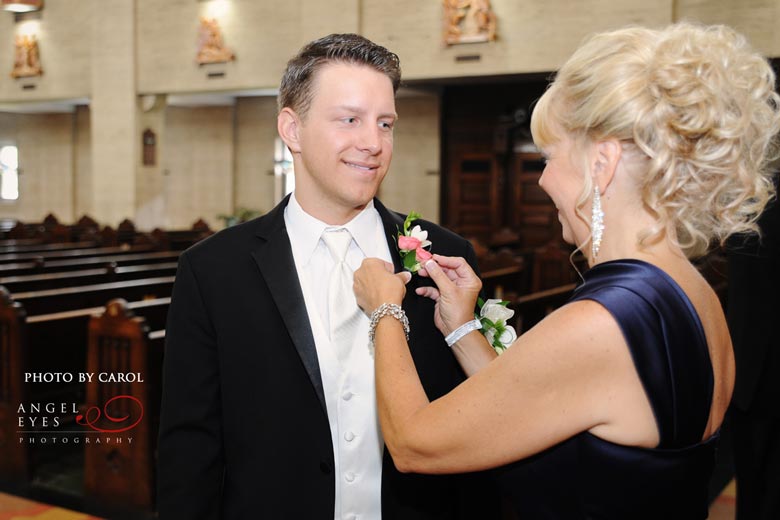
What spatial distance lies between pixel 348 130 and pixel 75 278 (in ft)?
17.8

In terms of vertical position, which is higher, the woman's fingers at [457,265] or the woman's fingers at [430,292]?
the woman's fingers at [457,265]

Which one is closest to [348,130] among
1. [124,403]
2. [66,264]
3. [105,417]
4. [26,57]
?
[124,403]

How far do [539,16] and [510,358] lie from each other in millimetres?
10861

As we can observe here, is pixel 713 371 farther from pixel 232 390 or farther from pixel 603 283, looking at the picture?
pixel 232 390

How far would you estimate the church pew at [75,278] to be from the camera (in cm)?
609

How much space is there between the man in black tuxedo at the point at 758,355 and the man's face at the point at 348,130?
1.49 m

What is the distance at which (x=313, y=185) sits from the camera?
1.92 meters

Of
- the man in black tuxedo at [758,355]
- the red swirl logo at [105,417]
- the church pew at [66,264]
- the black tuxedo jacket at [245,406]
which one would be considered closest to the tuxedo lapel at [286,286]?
the black tuxedo jacket at [245,406]

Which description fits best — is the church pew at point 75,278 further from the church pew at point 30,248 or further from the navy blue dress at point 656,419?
the navy blue dress at point 656,419

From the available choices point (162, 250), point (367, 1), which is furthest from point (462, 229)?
point (162, 250)

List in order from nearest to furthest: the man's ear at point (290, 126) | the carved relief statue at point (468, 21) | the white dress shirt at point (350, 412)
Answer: the white dress shirt at point (350, 412) → the man's ear at point (290, 126) → the carved relief statue at point (468, 21)

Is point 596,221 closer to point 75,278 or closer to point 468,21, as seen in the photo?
point 75,278

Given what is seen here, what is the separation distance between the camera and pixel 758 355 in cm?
268

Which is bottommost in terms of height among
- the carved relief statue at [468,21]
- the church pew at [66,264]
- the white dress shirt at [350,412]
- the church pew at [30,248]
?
the church pew at [30,248]
